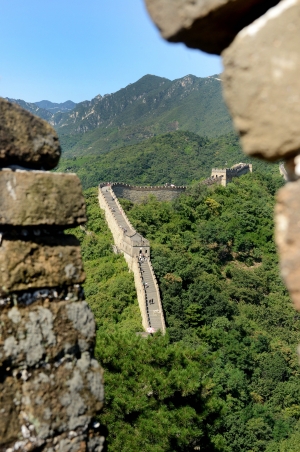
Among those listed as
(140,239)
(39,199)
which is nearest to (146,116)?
(140,239)

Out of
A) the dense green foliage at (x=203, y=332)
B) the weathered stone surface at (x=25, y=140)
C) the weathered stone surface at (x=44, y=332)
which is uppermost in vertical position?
the weathered stone surface at (x=25, y=140)

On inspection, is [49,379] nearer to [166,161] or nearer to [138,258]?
[138,258]

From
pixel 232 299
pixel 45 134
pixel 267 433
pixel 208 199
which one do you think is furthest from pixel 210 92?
pixel 45 134

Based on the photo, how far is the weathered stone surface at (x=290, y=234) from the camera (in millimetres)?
1491

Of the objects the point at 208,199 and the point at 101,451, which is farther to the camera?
the point at 208,199

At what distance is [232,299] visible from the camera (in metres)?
27.5

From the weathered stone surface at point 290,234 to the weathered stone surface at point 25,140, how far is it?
1.54 meters

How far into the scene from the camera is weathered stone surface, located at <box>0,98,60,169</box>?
2408mm

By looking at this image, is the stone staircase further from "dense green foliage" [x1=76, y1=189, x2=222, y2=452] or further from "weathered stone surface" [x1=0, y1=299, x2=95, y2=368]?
"weathered stone surface" [x1=0, y1=299, x2=95, y2=368]

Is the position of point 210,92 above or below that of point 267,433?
above

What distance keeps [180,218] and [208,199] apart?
4041 millimetres

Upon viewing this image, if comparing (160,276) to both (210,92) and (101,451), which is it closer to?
(101,451)

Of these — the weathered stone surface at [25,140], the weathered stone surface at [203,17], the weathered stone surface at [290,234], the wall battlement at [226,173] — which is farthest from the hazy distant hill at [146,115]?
the weathered stone surface at [290,234]

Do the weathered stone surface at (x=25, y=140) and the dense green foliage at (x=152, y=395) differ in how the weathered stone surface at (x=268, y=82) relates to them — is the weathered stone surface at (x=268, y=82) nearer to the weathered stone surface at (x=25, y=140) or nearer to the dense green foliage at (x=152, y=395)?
the weathered stone surface at (x=25, y=140)
